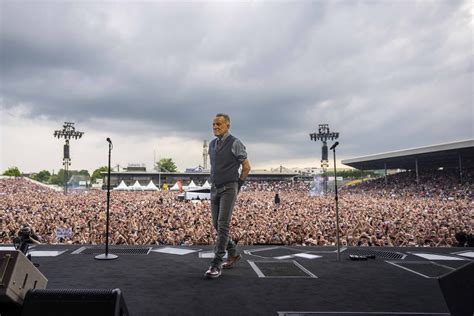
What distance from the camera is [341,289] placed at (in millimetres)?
3174

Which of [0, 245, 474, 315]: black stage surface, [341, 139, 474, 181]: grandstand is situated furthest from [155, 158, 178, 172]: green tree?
[0, 245, 474, 315]: black stage surface

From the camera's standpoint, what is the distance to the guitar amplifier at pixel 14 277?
72.4 inches

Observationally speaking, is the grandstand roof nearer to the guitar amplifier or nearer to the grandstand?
the grandstand

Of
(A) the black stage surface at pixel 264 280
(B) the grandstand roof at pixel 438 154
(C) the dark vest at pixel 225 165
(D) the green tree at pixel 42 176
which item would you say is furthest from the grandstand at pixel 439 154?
(D) the green tree at pixel 42 176

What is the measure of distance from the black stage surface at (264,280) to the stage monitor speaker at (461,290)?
575 millimetres

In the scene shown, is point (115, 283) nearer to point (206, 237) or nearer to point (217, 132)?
point (217, 132)

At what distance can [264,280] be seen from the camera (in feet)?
11.3

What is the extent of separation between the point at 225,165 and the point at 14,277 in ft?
7.61

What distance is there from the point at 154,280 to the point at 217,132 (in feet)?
5.57

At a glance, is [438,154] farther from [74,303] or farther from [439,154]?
[74,303]

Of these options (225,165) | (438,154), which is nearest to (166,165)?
(438,154)

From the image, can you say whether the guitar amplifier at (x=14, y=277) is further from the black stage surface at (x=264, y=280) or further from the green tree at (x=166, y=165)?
the green tree at (x=166, y=165)

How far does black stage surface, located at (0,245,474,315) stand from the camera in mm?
2648

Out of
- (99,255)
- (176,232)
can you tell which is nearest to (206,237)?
(176,232)
